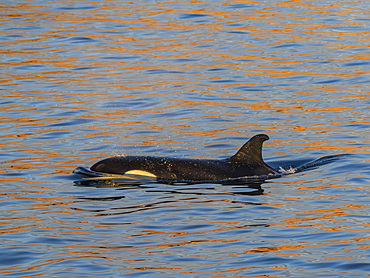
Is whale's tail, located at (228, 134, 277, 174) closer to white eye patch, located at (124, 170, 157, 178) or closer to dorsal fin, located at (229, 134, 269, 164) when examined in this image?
dorsal fin, located at (229, 134, 269, 164)

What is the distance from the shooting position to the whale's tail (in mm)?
12078

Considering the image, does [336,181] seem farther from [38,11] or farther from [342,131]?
[38,11]

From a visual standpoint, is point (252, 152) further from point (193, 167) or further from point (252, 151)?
point (193, 167)

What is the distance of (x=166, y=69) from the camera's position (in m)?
21.9

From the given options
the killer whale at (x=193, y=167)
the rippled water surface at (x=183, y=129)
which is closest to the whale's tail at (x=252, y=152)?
the killer whale at (x=193, y=167)

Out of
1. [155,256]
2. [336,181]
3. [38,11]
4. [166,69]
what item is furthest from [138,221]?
[38,11]

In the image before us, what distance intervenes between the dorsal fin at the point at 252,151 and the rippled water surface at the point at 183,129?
0.59 meters

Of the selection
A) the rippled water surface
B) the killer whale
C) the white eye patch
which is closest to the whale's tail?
the killer whale

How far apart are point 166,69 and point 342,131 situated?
7.81 m

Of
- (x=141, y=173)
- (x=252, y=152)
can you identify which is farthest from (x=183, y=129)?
(x=141, y=173)

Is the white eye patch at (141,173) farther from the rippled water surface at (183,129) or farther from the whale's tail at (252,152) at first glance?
the whale's tail at (252,152)

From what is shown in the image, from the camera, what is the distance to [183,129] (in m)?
16.1

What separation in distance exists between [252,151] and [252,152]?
0.02 metres

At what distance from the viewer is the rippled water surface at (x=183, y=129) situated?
8.52 m
